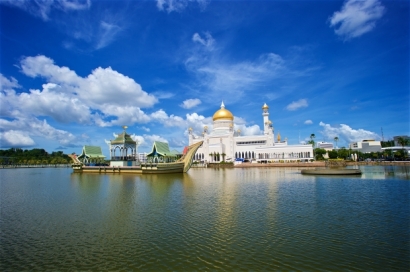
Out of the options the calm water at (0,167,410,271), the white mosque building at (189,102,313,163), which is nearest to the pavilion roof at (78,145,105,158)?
the white mosque building at (189,102,313,163)

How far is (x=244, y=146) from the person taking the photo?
249ft

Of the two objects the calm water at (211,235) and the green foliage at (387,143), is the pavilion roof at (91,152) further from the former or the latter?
the green foliage at (387,143)

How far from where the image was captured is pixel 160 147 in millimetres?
46281

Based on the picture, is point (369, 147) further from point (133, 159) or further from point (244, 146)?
point (133, 159)

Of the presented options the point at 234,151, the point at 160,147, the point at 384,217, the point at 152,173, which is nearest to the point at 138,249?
the point at 384,217

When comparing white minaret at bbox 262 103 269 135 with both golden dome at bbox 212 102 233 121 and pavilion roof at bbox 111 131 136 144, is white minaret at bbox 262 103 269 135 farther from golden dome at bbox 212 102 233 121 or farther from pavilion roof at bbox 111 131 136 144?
pavilion roof at bbox 111 131 136 144

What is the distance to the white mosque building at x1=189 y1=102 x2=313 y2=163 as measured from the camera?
69250mm

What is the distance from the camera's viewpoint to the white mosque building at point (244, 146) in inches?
2726

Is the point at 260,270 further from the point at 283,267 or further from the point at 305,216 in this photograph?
the point at 305,216

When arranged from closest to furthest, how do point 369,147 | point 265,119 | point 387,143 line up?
point 265,119 < point 369,147 < point 387,143

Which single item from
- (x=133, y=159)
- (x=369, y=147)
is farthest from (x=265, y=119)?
(x=369, y=147)

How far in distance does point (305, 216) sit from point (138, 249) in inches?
303

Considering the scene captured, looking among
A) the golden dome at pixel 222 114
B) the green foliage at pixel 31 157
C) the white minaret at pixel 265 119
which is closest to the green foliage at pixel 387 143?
the white minaret at pixel 265 119

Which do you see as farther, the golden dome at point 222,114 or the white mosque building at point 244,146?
the golden dome at point 222,114
